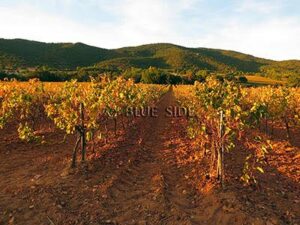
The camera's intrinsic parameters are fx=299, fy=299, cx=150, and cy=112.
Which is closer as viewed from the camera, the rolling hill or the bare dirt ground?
the bare dirt ground

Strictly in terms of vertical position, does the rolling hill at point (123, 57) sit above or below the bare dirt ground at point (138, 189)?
above

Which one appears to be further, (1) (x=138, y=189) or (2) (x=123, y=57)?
(2) (x=123, y=57)

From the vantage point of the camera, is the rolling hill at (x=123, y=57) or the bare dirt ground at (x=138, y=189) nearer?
the bare dirt ground at (x=138, y=189)

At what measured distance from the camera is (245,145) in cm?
1298

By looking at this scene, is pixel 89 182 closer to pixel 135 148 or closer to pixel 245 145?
pixel 135 148

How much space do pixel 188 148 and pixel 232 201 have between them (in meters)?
5.05

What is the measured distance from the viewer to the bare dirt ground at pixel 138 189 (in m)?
6.52

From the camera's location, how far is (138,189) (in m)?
7.96

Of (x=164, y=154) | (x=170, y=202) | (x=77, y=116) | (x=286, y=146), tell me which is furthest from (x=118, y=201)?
(x=286, y=146)

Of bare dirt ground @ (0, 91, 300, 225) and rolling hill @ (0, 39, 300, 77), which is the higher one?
rolling hill @ (0, 39, 300, 77)

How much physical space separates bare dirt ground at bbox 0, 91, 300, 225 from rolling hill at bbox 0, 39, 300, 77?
67.3 meters

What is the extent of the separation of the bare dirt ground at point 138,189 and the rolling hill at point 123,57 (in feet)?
221

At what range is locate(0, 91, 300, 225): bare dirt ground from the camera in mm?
6520

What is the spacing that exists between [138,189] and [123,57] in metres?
110
